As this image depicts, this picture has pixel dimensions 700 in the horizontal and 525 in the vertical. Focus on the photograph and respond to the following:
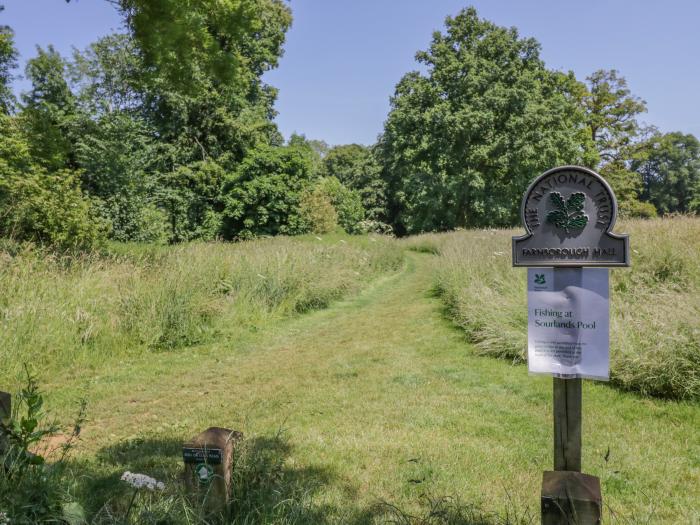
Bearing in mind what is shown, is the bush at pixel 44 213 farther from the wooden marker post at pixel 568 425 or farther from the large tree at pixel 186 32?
the wooden marker post at pixel 568 425

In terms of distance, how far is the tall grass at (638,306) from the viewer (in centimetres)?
512

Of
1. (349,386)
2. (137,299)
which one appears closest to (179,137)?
(137,299)

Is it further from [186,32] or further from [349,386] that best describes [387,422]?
[186,32]

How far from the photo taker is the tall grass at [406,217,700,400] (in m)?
5.12

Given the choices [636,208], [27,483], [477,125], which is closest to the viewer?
[27,483]

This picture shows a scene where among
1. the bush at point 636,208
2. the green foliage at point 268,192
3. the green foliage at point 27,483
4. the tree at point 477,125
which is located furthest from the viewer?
the bush at point 636,208

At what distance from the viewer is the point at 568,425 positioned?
248 centimetres

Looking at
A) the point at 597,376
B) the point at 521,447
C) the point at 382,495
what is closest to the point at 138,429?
the point at 382,495

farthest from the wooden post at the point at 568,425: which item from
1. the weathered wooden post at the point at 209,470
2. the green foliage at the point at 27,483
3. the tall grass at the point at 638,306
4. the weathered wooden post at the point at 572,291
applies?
the tall grass at the point at 638,306

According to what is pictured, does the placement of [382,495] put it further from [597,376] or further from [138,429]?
[138,429]

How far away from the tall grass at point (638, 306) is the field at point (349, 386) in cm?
3

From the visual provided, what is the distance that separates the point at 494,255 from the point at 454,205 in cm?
2763

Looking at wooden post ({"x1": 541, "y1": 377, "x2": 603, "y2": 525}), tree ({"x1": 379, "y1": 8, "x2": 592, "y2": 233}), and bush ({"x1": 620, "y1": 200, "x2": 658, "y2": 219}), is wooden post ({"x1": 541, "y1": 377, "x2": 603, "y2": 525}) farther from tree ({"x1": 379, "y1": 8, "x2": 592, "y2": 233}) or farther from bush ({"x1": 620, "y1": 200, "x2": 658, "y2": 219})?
bush ({"x1": 620, "y1": 200, "x2": 658, "y2": 219})

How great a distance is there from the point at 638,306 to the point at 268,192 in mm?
21486
